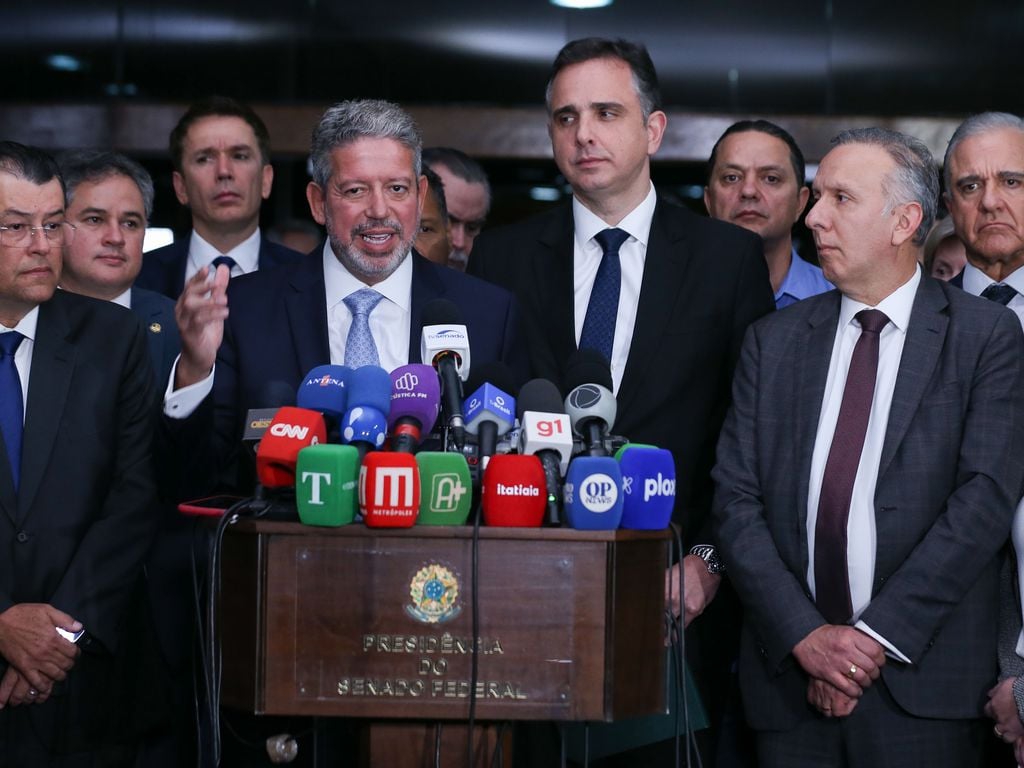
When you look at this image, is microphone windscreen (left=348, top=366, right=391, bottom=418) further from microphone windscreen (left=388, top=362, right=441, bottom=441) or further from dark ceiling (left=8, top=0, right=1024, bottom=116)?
dark ceiling (left=8, top=0, right=1024, bottom=116)

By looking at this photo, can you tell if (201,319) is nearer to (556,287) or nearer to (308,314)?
(308,314)

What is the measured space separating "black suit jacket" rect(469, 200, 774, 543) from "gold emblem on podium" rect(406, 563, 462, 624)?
0.99 metres

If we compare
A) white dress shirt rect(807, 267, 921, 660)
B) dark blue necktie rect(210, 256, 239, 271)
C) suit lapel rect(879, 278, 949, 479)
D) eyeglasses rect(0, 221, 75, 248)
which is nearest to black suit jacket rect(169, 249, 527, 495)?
eyeglasses rect(0, 221, 75, 248)

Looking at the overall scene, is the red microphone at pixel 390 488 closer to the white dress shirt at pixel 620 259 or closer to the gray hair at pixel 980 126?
the white dress shirt at pixel 620 259

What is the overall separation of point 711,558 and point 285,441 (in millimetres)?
1146

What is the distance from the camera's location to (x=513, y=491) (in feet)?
6.61

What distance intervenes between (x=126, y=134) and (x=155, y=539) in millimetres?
3348

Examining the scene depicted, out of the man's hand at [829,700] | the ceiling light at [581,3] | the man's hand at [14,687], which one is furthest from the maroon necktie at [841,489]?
the ceiling light at [581,3]

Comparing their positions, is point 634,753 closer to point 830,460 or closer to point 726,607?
point 726,607

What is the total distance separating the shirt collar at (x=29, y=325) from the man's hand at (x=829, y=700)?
176cm

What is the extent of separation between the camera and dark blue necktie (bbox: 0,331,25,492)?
2895mm

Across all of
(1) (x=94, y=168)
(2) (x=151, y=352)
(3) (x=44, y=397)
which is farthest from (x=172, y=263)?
(3) (x=44, y=397)

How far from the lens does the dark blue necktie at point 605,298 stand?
306cm

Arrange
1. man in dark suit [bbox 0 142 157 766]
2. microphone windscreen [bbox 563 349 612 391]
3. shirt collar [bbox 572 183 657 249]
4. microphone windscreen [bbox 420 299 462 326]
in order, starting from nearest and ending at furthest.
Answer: microphone windscreen [bbox 563 349 612 391] < microphone windscreen [bbox 420 299 462 326] < man in dark suit [bbox 0 142 157 766] < shirt collar [bbox 572 183 657 249]
